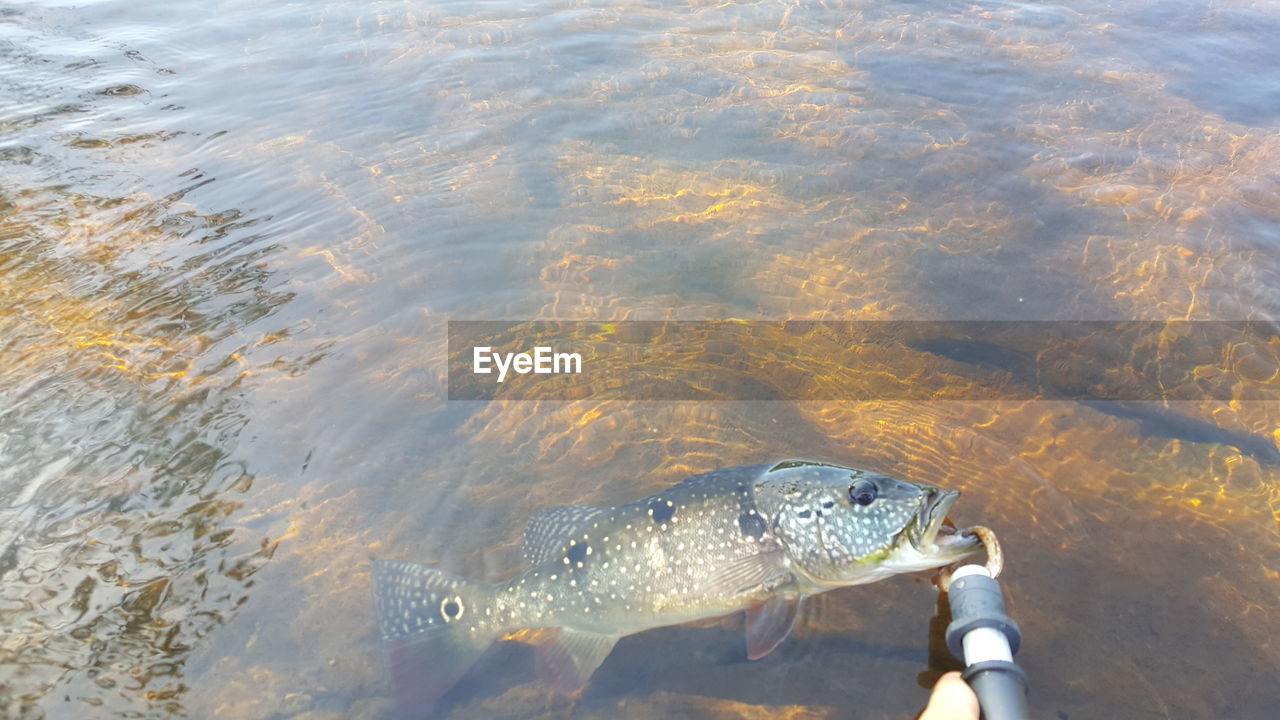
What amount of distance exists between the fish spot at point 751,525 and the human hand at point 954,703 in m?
1.17

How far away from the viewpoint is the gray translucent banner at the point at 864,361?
227 inches

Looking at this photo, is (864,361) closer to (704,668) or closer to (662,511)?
(662,511)

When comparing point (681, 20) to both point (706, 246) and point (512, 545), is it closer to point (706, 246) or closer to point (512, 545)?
point (706, 246)

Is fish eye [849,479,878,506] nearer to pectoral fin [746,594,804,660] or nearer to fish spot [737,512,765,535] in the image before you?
fish spot [737,512,765,535]

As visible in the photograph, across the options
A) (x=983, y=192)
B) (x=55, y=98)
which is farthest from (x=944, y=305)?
(x=55, y=98)

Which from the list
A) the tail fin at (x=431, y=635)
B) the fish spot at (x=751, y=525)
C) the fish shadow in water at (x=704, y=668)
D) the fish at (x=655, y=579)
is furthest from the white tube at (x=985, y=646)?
the tail fin at (x=431, y=635)

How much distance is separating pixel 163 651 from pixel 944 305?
605 centimetres

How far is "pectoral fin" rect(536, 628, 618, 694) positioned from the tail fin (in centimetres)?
32

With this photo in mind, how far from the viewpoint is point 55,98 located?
10.2 metres

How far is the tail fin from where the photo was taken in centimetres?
409

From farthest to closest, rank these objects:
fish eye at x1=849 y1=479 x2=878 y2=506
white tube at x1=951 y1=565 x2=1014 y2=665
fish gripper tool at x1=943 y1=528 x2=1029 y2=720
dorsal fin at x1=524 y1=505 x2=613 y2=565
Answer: dorsal fin at x1=524 y1=505 x2=613 y2=565 → fish eye at x1=849 y1=479 x2=878 y2=506 → white tube at x1=951 y1=565 x2=1014 y2=665 → fish gripper tool at x1=943 y1=528 x2=1029 y2=720

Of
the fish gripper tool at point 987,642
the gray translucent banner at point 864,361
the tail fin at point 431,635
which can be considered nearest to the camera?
the fish gripper tool at point 987,642

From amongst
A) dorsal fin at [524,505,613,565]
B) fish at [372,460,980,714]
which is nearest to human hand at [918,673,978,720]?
fish at [372,460,980,714]

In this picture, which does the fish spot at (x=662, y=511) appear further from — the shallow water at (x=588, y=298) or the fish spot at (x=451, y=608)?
the fish spot at (x=451, y=608)
